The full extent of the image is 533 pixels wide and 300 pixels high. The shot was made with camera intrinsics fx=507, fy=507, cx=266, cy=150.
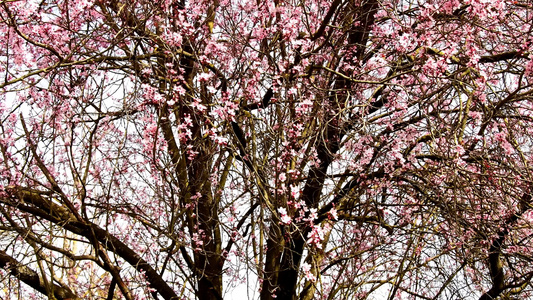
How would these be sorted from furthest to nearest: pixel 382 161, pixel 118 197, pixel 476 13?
pixel 118 197 → pixel 382 161 → pixel 476 13

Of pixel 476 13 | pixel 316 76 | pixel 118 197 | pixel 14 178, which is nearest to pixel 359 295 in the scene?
pixel 316 76

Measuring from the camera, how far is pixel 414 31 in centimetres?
480

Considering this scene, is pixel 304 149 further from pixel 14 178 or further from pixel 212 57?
pixel 14 178

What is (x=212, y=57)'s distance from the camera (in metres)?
5.33

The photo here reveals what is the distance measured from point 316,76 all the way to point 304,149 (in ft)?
3.94

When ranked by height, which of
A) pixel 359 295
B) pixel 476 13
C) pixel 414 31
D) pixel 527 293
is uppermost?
pixel 414 31

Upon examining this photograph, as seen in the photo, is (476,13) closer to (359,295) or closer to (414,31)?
(414,31)

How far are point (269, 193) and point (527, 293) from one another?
10.4ft

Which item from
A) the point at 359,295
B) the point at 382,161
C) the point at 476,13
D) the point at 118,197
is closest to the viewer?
the point at 476,13

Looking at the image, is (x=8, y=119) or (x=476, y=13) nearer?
(x=476, y=13)

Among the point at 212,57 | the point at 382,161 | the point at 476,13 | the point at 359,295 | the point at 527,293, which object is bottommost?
the point at 527,293

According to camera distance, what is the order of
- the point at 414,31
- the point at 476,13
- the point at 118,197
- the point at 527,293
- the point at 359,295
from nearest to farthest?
1. the point at 476,13
2. the point at 414,31
3. the point at 527,293
4. the point at 118,197
5. the point at 359,295

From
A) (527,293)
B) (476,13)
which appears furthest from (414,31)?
(527,293)

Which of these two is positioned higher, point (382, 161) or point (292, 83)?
point (292, 83)
